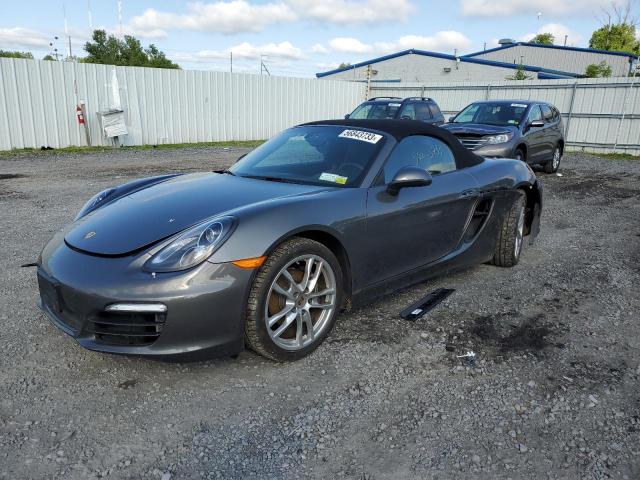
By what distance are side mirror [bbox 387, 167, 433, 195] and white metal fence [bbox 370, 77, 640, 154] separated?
16.1 m

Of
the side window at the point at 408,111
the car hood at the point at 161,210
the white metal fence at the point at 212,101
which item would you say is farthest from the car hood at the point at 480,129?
the white metal fence at the point at 212,101

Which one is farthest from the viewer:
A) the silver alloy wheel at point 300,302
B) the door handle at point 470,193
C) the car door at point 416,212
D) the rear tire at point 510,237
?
the rear tire at point 510,237

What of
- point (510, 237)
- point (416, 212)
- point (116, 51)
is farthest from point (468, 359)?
point (116, 51)

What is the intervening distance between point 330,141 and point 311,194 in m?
0.82

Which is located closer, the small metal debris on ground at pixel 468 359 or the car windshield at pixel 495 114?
the small metal debris on ground at pixel 468 359

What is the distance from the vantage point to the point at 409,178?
3.41 meters

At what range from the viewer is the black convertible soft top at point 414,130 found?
3.86 meters

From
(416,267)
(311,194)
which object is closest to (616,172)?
(416,267)

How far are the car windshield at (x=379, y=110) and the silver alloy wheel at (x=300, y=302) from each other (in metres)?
9.90

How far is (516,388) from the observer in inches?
112

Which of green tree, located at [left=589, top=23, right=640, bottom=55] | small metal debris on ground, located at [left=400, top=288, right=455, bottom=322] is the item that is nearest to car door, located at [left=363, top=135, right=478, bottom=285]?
small metal debris on ground, located at [left=400, top=288, right=455, bottom=322]

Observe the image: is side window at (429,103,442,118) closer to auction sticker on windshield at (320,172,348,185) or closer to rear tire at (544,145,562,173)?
rear tire at (544,145,562,173)

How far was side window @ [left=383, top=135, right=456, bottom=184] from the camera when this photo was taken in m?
3.66

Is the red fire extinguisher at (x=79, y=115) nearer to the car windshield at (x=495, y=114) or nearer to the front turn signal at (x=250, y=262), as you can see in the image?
the car windshield at (x=495, y=114)
